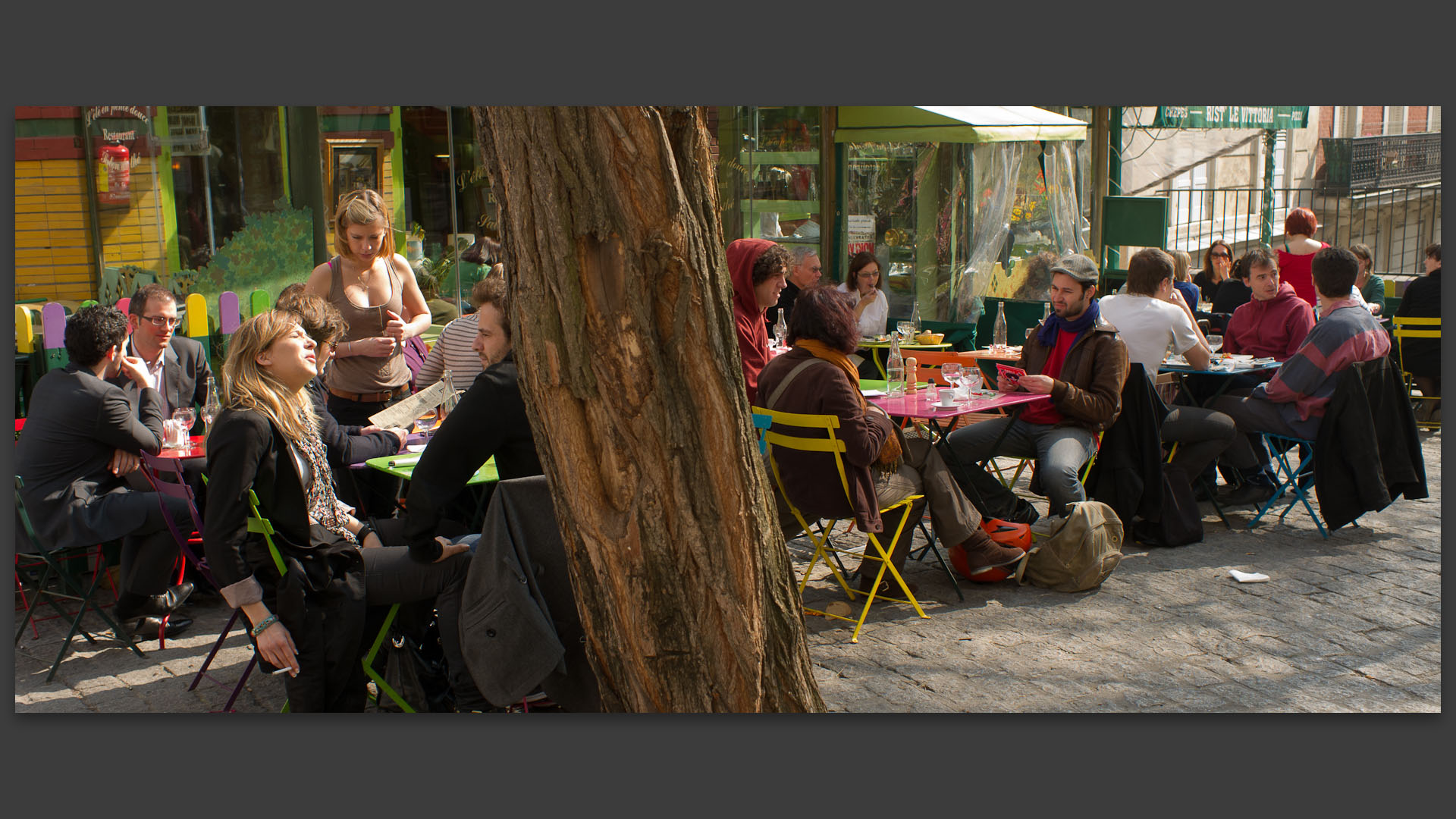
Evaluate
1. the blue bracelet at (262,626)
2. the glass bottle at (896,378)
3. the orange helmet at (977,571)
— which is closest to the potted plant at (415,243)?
the glass bottle at (896,378)

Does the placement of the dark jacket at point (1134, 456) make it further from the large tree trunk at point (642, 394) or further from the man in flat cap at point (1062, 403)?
the large tree trunk at point (642, 394)

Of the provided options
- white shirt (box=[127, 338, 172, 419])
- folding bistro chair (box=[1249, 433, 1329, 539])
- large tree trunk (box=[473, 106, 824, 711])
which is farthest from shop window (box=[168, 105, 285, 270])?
folding bistro chair (box=[1249, 433, 1329, 539])

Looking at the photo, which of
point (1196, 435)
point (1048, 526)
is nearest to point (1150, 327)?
point (1196, 435)

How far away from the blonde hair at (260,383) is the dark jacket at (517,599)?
72 centimetres

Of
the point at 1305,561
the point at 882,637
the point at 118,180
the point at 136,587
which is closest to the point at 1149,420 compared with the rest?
the point at 1305,561

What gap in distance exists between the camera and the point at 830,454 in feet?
17.0

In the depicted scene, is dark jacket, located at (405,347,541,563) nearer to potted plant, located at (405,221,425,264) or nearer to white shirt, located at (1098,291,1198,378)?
white shirt, located at (1098,291,1198,378)

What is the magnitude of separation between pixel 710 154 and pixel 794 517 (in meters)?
2.40

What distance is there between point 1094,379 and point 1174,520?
924mm

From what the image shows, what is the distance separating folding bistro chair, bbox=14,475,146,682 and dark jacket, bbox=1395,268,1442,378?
9.31m

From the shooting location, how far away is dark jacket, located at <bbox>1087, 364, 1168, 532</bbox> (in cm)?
626

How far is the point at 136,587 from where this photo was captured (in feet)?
16.9

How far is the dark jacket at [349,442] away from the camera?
5.05m

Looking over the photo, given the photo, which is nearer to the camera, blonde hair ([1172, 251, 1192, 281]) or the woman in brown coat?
the woman in brown coat
